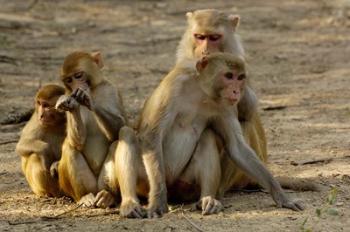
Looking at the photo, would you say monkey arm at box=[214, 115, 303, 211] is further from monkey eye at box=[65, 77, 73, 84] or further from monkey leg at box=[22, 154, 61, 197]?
monkey leg at box=[22, 154, 61, 197]

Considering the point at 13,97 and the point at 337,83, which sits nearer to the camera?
the point at 13,97

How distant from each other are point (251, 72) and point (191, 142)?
691 centimetres

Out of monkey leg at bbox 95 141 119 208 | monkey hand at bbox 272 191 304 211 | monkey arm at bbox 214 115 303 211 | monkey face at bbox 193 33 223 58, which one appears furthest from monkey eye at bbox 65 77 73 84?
monkey hand at bbox 272 191 304 211

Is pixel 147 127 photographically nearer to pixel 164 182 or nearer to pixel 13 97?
pixel 164 182

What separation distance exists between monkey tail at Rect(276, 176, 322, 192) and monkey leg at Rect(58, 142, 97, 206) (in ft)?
5.41

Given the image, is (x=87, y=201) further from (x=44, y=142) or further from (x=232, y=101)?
(x=232, y=101)

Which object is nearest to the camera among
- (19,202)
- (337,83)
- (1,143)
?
(19,202)

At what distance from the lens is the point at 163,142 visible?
8.14 metres

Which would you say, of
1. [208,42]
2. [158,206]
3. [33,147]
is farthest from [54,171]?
[208,42]

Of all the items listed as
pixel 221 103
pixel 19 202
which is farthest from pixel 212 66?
pixel 19 202

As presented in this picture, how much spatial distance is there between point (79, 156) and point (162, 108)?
31.4 inches

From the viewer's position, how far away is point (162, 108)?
7949 millimetres

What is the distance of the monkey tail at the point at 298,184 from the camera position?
27.6 ft

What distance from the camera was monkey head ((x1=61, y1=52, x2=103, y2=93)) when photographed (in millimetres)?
8086
